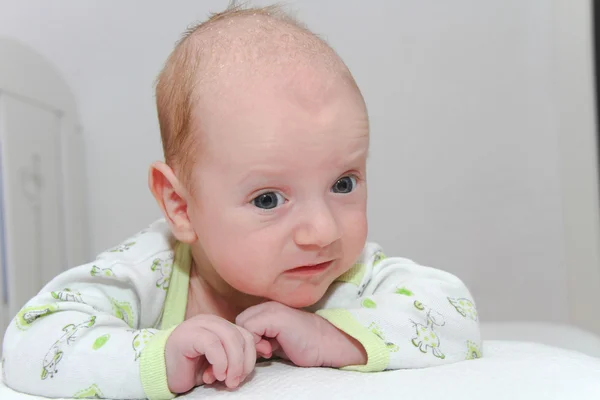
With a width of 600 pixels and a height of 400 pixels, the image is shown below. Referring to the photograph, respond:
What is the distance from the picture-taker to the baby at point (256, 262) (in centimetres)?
73

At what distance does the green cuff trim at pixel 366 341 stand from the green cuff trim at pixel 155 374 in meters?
0.20

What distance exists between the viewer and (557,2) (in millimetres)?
1809

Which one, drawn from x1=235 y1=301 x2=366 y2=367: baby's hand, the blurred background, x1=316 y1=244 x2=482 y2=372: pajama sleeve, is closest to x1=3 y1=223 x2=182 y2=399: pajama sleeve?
x1=235 y1=301 x2=366 y2=367: baby's hand

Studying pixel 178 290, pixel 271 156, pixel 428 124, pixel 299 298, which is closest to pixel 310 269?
pixel 299 298

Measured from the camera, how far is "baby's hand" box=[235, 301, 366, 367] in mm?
780

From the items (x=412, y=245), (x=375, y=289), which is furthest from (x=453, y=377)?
(x=412, y=245)

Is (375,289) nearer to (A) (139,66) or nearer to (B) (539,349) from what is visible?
(B) (539,349)

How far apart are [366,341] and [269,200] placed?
0.19 metres

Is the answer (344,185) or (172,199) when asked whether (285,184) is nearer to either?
(344,185)

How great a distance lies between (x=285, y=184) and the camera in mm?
782

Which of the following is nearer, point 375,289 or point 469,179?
point 375,289

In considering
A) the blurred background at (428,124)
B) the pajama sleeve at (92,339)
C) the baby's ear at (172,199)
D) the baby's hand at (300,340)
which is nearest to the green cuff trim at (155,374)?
the pajama sleeve at (92,339)

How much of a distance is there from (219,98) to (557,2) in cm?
131

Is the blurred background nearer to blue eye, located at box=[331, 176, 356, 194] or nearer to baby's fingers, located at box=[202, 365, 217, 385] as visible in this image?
blue eye, located at box=[331, 176, 356, 194]
